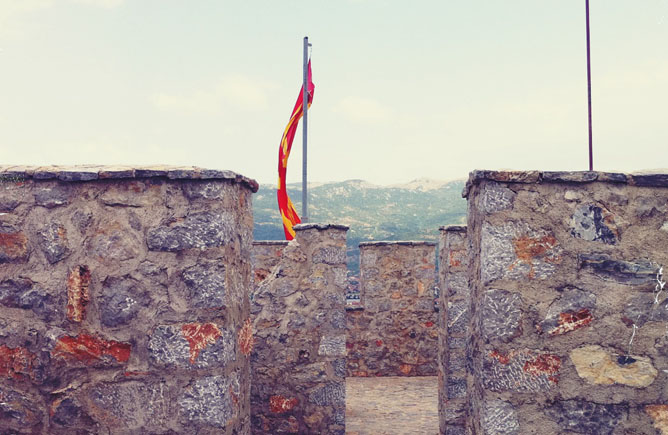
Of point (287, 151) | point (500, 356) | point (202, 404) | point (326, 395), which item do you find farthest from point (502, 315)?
point (287, 151)

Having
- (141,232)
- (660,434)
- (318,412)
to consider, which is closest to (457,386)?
(318,412)

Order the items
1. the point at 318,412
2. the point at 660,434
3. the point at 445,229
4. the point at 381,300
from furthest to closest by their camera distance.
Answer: the point at 381,300, the point at 445,229, the point at 318,412, the point at 660,434

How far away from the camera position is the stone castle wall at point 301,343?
4.91m

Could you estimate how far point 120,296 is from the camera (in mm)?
2639

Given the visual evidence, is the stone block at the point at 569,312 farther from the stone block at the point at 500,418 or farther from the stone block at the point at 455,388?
the stone block at the point at 455,388

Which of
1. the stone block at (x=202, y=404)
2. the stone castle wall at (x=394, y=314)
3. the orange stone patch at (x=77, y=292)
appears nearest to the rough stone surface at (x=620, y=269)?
the stone block at (x=202, y=404)

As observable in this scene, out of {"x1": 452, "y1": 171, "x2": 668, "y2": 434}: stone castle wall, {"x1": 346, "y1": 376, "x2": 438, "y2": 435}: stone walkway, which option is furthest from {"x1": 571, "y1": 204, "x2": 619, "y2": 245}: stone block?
{"x1": 346, "y1": 376, "x2": 438, "y2": 435}: stone walkway

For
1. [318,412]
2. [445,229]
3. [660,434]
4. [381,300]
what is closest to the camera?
[660,434]

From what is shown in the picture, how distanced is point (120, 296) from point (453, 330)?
128 inches

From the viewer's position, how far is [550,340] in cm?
256

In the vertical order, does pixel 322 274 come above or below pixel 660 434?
above

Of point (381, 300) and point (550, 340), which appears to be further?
point (381, 300)

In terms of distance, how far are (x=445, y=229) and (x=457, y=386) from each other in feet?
4.30

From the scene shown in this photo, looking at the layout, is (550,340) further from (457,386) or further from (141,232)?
(457,386)
